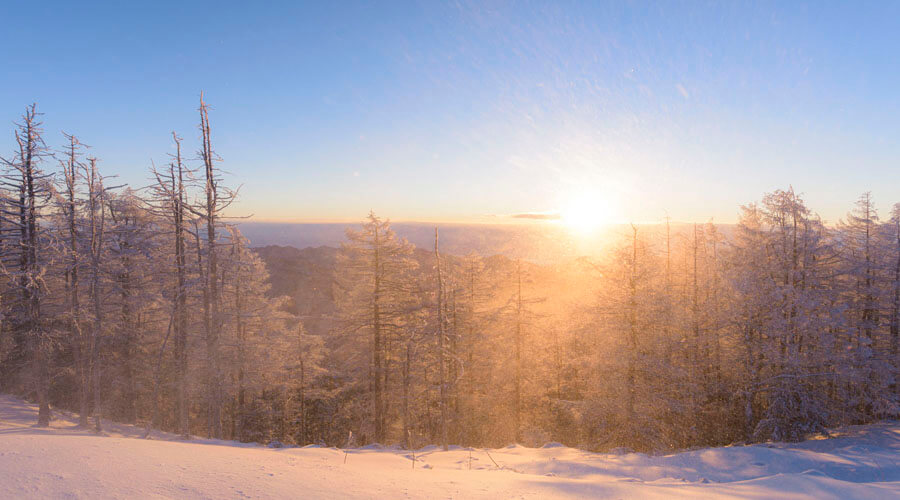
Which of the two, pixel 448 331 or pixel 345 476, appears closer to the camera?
pixel 345 476

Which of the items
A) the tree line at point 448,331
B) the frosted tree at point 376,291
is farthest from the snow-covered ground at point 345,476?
the frosted tree at point 376,291

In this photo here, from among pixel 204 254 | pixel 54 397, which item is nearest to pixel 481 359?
pixel 204 254

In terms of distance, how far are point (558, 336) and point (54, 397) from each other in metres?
31.4

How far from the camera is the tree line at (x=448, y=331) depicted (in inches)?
630

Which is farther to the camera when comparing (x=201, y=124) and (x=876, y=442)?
(x=876, y=442)

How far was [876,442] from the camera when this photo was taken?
16.4 m

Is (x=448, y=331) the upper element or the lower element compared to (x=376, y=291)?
lower

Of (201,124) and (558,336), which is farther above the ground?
(201,124)

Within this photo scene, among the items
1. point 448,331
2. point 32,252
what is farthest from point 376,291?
point 32,252

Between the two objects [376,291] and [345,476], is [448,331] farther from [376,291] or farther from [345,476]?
[345,476]

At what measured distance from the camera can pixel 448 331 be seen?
21641 mm

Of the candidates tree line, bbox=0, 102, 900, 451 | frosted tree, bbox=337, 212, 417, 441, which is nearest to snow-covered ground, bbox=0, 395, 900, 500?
tree line, bbox=0, 102, 900, 451

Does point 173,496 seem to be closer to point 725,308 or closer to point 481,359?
point 481,359

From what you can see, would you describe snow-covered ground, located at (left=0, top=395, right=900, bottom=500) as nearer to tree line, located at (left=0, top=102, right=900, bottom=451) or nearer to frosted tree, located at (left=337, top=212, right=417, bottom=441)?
tree line, located at (left=0, top=102, right=900, bottom=451)
